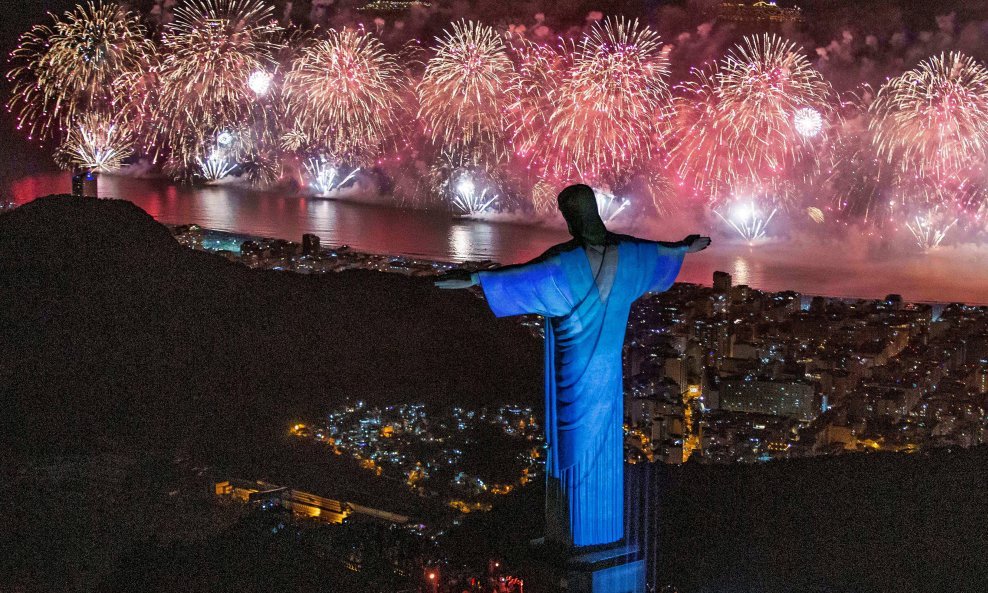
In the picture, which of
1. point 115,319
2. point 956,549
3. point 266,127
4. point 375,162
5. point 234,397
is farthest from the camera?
point 375,162

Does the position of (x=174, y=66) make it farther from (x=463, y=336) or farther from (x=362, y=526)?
(x=362, y=526)

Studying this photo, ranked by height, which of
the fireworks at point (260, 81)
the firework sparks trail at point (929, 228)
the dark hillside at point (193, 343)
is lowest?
the dark hillside at point (193, 343)

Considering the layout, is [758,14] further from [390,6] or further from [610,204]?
[390,6]

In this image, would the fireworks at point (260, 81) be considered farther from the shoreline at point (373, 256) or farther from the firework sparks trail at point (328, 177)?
the firework sparks trail at point (328, 177)

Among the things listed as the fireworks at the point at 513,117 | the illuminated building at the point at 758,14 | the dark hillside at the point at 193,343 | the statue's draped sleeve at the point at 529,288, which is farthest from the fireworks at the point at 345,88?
the statue's draped sleeve at the point at 529,288

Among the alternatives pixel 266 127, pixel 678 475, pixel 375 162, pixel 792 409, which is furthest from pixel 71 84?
pixel 678 475

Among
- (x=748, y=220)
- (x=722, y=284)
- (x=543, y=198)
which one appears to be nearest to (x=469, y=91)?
(x=543, y=198)

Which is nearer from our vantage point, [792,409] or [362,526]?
[362,526]
